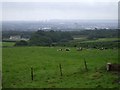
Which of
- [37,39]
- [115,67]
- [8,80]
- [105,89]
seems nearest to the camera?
[105,89]

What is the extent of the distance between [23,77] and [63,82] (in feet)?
11.8

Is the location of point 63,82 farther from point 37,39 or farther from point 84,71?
point 37,39

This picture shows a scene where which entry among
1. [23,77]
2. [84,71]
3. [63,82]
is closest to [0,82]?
[23,77]

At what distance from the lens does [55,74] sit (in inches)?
784

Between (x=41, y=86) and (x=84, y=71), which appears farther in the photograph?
(x=84, y=71)

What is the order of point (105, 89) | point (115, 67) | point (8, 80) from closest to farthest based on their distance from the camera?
point (105, 89) → point (8, 80) → point (115, 67)

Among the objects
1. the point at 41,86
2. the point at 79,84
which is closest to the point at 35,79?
the point at 41,86

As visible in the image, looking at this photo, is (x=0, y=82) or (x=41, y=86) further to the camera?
(x=0, y=82)

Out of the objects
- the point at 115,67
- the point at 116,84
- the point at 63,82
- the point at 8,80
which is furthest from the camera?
the point at 115,67

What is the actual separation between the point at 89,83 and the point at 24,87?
385 cm

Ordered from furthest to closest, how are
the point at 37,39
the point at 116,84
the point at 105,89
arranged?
the point at 37,39
the point at 116,84
the point at 105,89

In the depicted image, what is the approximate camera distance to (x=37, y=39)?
227 feet

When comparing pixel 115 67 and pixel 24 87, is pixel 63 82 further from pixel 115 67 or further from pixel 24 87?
pixel 115 67

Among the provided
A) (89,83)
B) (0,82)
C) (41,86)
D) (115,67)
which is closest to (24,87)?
(41,86)
